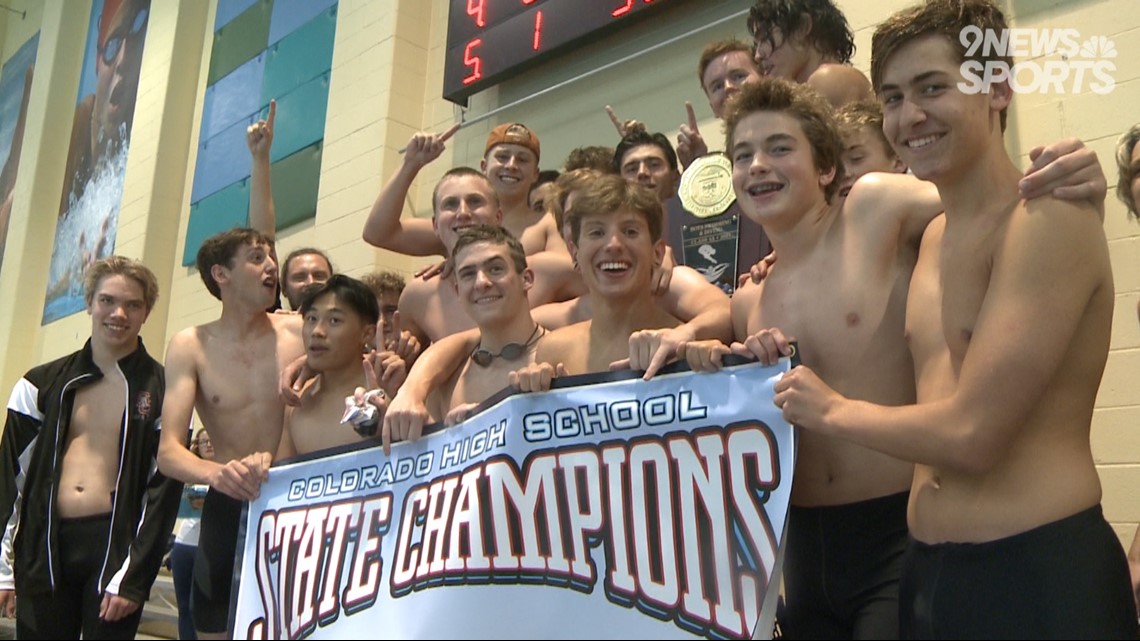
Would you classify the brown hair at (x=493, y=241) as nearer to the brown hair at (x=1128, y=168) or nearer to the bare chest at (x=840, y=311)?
the bare chest at (x=840, y=311)

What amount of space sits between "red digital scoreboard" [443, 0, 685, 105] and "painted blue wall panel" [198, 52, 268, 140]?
263 centimetres

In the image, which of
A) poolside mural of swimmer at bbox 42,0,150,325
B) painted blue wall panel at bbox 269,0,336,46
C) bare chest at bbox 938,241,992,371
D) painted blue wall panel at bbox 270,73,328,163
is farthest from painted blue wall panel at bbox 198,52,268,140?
bare chest at bbox 938,241,992,371

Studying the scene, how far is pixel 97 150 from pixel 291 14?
12.2 feet

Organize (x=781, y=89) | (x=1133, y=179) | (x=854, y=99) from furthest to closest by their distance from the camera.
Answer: (x=854, y=99), (x=1133, y=179), (x=781, y=89)

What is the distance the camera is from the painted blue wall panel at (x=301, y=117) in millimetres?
6547

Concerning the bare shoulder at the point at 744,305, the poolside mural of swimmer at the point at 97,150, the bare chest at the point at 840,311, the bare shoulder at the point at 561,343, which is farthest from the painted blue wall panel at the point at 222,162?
the bare chest at the point at 840,311

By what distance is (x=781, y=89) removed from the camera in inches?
70.0

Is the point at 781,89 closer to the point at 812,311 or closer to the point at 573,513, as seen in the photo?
the point at 812,311

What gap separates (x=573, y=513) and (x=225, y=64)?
7382 mm

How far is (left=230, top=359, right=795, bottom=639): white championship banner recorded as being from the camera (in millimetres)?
1522

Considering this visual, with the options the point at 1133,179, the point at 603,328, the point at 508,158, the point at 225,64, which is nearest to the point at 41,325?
the point at 225,64

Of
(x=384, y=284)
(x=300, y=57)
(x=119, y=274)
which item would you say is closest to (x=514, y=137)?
(x=384, y=284)

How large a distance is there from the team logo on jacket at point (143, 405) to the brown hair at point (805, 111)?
238cm

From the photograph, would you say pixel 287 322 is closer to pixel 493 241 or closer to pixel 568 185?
pixel 493 241
